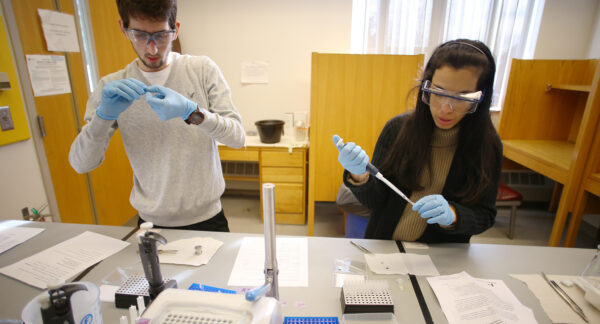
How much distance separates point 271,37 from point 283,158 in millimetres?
1296

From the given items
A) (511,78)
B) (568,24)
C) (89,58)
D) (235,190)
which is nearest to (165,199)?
(89,58)

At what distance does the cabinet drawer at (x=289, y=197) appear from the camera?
2.78 meters

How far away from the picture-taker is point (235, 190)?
11.7 feet

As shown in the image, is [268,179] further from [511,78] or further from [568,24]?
[568,24]

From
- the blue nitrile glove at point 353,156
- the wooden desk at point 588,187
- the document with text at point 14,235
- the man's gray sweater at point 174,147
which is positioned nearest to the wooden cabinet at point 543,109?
the wooden desk at point 588,187

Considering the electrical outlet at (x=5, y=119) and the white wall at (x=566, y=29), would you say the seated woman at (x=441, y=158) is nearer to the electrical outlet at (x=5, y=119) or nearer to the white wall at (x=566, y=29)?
the electrical outlet at (x=5, y=119)

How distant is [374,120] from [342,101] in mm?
310

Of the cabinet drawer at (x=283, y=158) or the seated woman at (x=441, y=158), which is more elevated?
the seated woman at (x=441, y=158)

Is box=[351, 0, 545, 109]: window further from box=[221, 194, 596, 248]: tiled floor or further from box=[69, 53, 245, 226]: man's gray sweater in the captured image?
box=[69, 53, 245, 226]: man's gray sweater

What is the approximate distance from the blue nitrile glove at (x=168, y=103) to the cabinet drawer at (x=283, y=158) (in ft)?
5.43

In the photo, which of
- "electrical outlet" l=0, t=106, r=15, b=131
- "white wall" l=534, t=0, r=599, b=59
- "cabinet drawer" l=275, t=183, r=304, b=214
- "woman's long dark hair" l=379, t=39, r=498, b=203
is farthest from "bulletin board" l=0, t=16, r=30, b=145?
"white wall" l=534, t=0, r=599, b=59

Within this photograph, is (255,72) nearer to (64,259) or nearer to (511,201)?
(64,259)

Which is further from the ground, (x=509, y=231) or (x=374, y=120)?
(x=374, y=120)

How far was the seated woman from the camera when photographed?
974 mm
